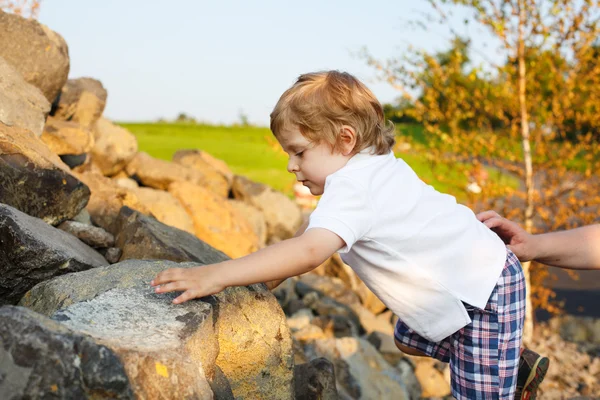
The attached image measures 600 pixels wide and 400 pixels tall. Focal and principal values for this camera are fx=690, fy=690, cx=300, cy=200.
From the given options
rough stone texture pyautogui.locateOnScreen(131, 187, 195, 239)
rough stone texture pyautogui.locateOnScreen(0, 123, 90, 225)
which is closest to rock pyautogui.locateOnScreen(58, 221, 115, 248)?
rough stone texture pyautogui.locateOnScreen(0, 123, 90, 225)

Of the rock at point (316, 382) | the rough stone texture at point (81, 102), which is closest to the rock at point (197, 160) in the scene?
the rough stone texture at point (81, 102)

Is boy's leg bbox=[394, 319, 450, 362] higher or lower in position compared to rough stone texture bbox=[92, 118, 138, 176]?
higher

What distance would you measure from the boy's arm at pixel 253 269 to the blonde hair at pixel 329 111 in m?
0.50

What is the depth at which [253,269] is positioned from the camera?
2.17 m

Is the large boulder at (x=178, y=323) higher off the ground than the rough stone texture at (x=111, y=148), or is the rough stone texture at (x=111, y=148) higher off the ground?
the large boulder at (x=178, y=323)

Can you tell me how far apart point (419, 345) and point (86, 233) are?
5.76 feet

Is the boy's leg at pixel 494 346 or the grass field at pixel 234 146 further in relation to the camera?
the grass field at pixel 234 146

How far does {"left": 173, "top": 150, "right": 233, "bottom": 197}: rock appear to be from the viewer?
27.7 ft

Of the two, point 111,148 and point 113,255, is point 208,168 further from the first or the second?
point 113,255

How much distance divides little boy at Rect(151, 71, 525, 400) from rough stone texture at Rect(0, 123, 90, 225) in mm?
1321

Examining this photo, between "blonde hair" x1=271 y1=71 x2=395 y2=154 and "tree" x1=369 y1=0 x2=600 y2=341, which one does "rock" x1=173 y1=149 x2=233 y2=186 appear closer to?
"tree" x1=369 y1=0 x2=600 y2=341

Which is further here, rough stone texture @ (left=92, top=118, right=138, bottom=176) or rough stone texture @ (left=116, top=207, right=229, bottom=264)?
rough stone texture @ (left=92, top=118, right=138, bottom=176)

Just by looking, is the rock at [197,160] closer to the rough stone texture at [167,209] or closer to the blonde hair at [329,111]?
the rough stone texture at [167,209]

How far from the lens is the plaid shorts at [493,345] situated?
273 cm
